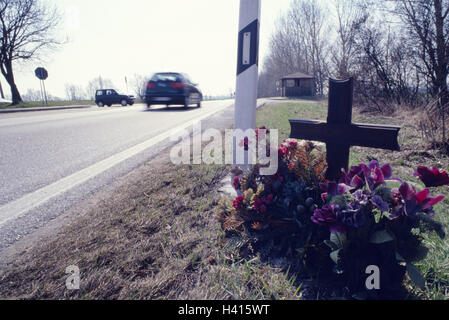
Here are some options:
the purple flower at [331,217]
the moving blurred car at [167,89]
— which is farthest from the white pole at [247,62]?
the moving blurred car at [167,89]

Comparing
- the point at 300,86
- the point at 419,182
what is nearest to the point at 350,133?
the point at 419,182

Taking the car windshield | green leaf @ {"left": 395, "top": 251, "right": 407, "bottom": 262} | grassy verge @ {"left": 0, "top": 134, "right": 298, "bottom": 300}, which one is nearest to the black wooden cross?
green leaf @ {"left": 395, "top": 251, "right": 407, "bottom": 262}

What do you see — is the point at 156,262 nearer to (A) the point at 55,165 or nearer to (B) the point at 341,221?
(B) the point at 341,221

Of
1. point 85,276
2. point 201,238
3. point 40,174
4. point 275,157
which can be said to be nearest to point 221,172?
point 275,157

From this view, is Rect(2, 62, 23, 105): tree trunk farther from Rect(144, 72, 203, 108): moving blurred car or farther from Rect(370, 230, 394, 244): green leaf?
Rect(370, 230, 394, 244): green leaf

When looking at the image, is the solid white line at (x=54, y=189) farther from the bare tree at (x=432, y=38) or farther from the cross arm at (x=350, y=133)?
the bare tree at (x=432, y=38)

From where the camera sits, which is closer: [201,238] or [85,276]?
[85,276]

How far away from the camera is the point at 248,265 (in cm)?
136

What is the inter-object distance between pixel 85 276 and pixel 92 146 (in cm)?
365

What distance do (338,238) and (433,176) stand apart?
0.51 meters

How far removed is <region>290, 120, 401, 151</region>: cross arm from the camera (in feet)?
5.35

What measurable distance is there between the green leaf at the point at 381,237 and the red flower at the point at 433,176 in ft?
1.04

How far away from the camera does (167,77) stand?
11844mm

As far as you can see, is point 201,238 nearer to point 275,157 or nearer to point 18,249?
point 275,157
